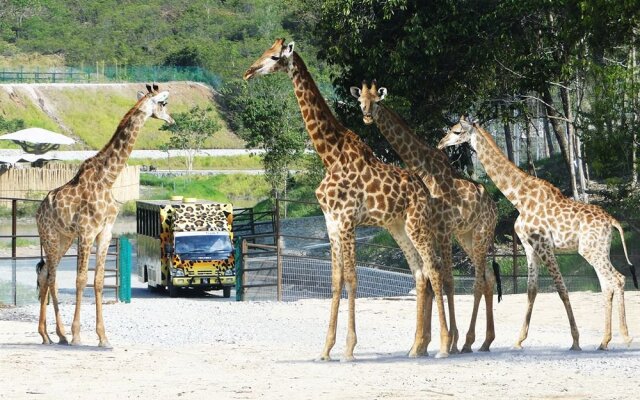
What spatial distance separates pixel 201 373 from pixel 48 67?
94970mm

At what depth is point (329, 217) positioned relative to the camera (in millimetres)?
15258

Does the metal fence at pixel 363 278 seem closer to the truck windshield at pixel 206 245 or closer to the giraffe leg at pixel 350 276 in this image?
the truck windshield at pixel 206 245

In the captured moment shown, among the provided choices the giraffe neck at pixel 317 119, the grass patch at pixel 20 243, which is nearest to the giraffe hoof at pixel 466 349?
the giraffe neck at pixel 317 119

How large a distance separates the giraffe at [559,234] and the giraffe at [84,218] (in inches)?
182

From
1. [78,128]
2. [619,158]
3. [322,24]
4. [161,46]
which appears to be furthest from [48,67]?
[619,158]

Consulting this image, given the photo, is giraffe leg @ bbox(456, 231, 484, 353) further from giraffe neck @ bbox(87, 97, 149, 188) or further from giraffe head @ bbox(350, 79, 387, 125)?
giraffe neck @ bbox(87, 97, 149, 188)

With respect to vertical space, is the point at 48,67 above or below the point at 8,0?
below

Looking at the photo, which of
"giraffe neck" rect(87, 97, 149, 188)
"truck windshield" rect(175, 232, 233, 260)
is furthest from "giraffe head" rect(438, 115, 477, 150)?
"truck windshield" rect(175, 232, 233, 260)

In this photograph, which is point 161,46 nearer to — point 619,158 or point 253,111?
point 253,111

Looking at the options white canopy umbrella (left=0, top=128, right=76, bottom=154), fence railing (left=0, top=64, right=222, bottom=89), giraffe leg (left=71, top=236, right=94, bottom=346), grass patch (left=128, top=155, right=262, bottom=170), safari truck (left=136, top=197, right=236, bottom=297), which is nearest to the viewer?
giraffe leg (left=71, top=236, right=94, bottom=346)

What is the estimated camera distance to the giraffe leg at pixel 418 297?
15422mm

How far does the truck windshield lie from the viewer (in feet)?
102

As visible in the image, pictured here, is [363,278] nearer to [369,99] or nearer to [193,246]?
[193,246]

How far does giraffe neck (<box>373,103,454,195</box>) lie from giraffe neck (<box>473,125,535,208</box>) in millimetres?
734
